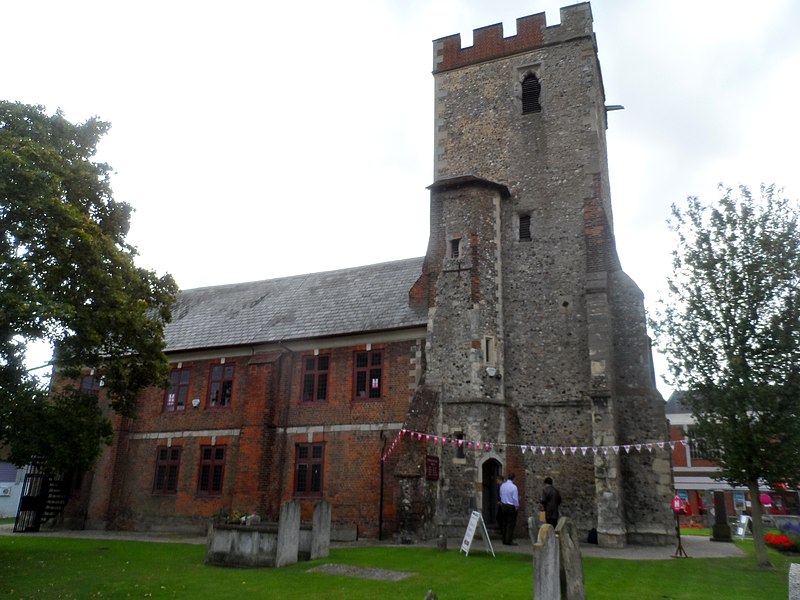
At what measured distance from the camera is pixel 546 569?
8.34 meters

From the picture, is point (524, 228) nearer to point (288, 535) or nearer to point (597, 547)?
point (597, 547)

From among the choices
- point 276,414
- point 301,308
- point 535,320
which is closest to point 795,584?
point 535,320

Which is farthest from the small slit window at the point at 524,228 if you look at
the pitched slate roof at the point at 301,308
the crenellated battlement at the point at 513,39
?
the crenellated battlement at the point at 513,39

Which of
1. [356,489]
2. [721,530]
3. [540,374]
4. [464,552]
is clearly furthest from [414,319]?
[721,530]

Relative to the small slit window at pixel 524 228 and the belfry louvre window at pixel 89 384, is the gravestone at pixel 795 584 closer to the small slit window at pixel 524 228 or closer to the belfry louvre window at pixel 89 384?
the small slit window at pixel 524 228

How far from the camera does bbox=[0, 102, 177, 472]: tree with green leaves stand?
13.7 m

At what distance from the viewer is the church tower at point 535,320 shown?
60.5 feet

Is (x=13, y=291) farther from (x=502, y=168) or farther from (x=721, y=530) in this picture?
(x=721, y=530)

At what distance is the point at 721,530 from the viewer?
20.9 m

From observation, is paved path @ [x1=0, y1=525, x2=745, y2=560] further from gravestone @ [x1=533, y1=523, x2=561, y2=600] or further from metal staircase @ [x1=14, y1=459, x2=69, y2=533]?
gravestone @ [x1=533, y1=523, x2=561, y2=600]

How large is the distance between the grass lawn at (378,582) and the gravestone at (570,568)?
3.65 ft

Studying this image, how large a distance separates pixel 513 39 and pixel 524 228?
813cm

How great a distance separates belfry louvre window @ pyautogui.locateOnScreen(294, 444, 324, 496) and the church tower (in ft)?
16.9

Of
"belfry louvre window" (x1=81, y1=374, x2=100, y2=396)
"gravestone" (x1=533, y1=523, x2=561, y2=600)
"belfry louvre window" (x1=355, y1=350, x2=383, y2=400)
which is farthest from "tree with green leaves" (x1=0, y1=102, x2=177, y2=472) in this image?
"belfry louvre window" (x1=81, y1=374, x2=100, y2=396)
